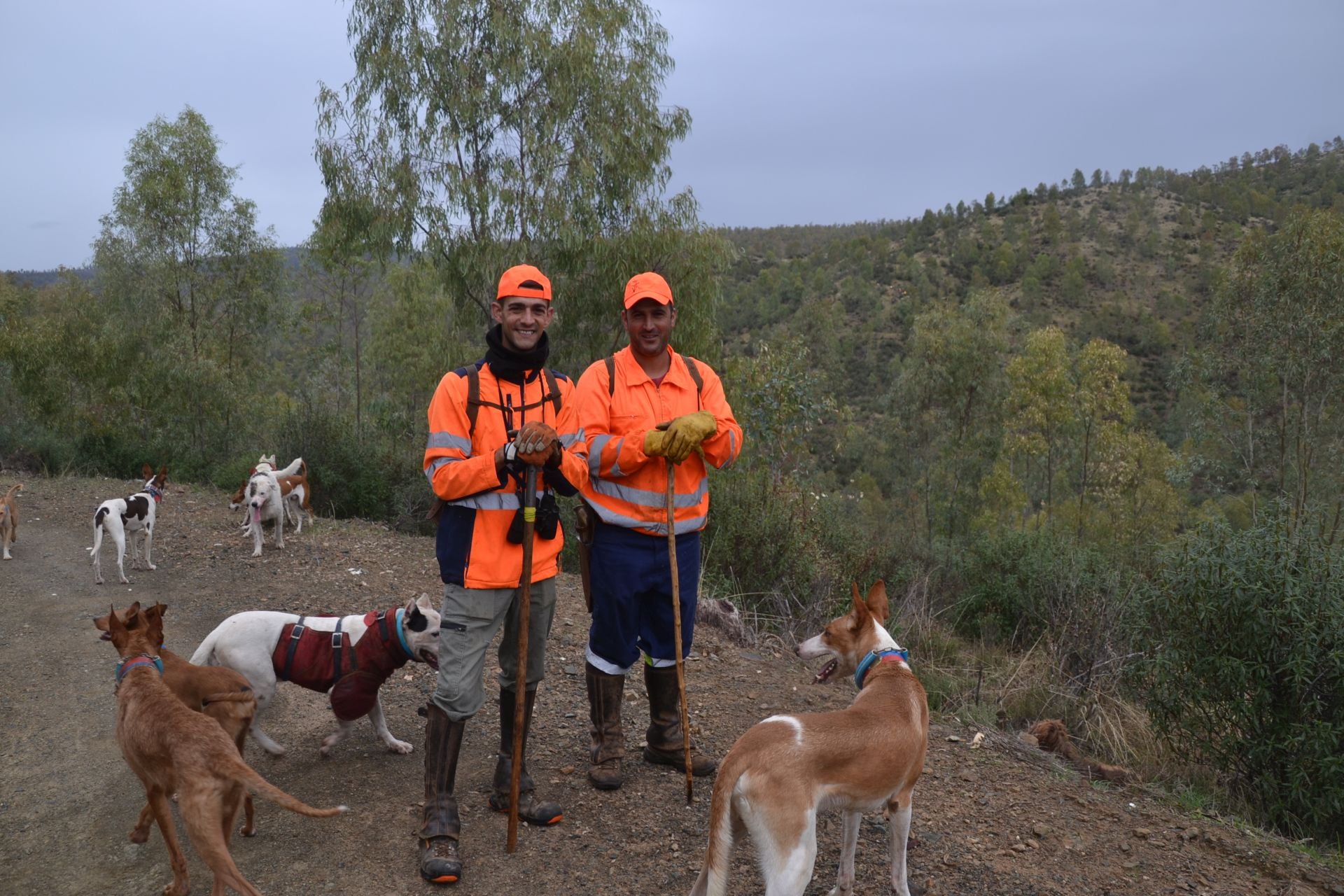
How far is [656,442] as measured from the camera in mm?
3900

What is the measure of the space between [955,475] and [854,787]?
94.5ft

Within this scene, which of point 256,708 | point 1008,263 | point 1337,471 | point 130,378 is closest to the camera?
point 256,708

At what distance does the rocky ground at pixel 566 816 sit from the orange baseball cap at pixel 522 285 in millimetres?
2408

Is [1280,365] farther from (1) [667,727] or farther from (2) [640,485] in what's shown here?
(2) [640,485]

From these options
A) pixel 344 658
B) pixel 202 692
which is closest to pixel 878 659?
pixel 344 658

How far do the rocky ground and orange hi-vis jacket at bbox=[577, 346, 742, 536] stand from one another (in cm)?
146

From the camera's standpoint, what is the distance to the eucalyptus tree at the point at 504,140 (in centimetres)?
1245

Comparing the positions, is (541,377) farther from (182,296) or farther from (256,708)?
(182,296)

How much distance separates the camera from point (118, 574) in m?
8.88

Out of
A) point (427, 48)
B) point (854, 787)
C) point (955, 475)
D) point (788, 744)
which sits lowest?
point (955, 475)

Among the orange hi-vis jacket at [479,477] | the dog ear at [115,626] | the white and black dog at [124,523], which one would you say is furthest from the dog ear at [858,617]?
the white and black dog at [124,523]

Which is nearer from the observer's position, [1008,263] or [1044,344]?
[1044,344]

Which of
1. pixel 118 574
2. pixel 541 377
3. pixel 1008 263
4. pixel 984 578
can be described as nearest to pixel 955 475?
pixel 984 578

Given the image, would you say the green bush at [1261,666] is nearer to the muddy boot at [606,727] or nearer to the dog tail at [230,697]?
the muddy boot at [606,727]
